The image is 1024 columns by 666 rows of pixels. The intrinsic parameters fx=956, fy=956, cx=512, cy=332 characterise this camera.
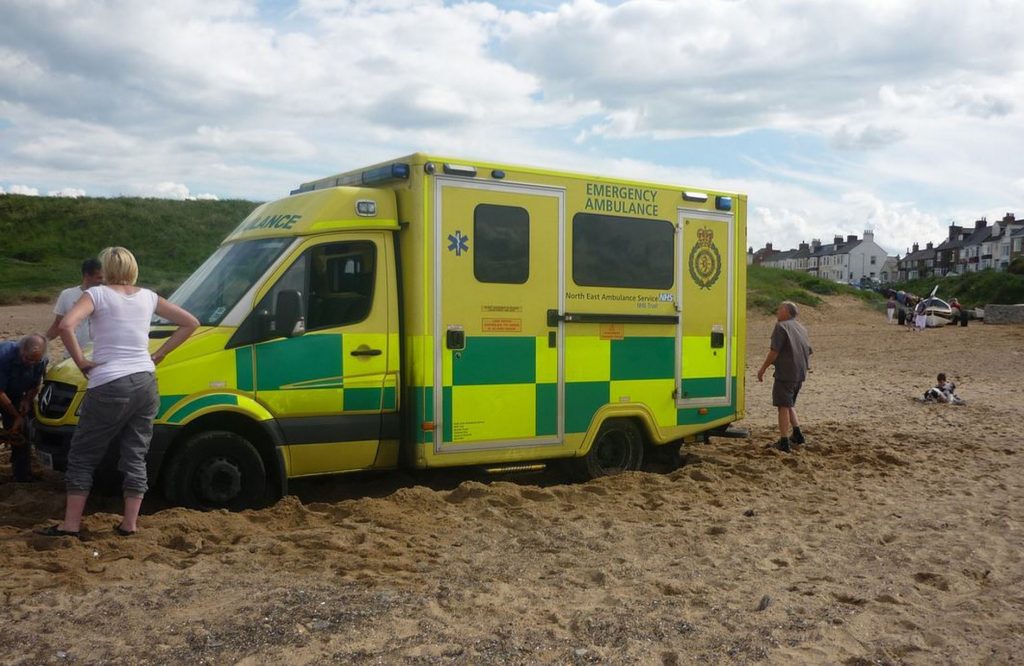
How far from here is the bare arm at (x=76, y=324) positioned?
5.49 metres

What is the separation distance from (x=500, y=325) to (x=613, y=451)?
6.13 feet

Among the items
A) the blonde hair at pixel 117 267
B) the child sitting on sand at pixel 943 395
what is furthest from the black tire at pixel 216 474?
the child sitting on sand at pixel 943 395

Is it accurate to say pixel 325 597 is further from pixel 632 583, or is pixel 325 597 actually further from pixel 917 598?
pixel 917 598

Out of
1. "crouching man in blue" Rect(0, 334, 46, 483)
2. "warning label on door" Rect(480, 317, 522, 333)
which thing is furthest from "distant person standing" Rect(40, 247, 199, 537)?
"warning label on door" Rect(480, 317, 522, 333)

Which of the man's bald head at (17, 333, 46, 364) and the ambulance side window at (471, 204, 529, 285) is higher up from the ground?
the ambulance side window at (471, 204, 529, 285)

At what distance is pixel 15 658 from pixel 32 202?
170 ft

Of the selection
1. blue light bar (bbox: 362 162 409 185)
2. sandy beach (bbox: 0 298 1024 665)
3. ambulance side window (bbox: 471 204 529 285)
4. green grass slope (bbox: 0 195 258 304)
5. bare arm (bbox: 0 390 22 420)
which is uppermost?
green grass slope (bbox: 0 195 258 304)

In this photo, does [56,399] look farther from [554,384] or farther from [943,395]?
[943,395]

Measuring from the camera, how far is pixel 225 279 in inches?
283

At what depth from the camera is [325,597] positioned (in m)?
5.05

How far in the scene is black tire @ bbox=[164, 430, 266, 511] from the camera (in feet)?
21.4

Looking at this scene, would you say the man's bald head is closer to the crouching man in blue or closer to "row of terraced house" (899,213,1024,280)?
the crouching man in blue

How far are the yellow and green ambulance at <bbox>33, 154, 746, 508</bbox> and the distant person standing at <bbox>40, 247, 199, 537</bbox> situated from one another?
0.57m

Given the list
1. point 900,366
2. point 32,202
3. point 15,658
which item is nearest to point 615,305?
point 15,658
